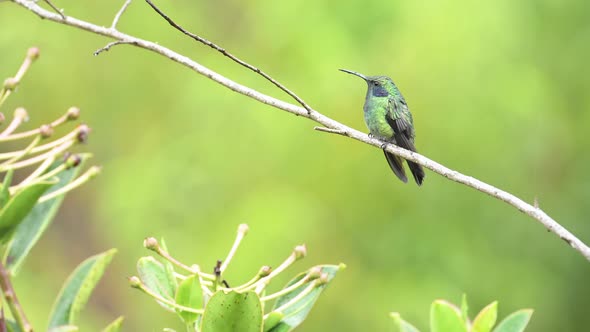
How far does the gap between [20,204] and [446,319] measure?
510 mm

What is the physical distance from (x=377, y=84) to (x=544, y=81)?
5.84ft

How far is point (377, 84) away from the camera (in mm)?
2346

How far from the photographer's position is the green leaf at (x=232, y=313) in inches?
31.3

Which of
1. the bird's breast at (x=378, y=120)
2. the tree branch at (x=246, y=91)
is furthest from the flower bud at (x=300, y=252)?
the bird's breast at (x=378, y=120)

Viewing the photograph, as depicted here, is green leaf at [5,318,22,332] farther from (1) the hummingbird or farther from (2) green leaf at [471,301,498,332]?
(1) the hummingbird

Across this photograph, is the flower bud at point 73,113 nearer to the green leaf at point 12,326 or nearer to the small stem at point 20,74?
the small stem at point 20,74

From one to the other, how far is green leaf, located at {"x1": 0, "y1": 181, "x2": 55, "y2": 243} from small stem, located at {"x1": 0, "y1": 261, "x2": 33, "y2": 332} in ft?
0.13

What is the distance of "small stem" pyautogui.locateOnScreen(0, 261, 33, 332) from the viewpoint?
0.73 metres

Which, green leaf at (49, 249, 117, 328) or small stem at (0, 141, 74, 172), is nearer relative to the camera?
small stem at (0, 141, 74, 172)

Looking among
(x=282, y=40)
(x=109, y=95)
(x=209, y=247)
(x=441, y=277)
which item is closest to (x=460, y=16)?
(x=282, y=40)

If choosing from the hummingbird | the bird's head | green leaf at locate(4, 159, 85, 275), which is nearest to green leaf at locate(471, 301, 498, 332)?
green leaf at locate(4, 159, 85, 275)

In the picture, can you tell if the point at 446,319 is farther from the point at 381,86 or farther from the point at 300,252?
the point at 381,86

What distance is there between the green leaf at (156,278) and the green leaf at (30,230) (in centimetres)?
11

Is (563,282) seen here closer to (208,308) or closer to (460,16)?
(460,16)
